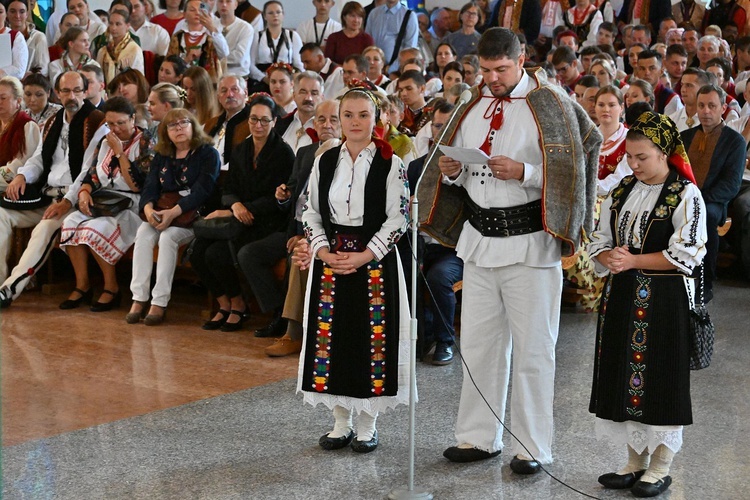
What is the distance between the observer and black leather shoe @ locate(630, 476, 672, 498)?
355 cm

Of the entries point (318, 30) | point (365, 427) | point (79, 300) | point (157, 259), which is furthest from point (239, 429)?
point (318, 30)

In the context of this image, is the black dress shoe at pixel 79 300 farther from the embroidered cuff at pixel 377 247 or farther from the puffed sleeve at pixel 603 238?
the puffed sleeve at pixel 603 238

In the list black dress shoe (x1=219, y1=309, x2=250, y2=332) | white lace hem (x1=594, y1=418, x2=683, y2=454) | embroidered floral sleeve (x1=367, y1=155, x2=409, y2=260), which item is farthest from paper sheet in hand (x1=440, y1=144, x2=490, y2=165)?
black dress shoe (x1=219, y1=309, x2=250, y2=332)

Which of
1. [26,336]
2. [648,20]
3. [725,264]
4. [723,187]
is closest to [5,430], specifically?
Answer: [26,336]

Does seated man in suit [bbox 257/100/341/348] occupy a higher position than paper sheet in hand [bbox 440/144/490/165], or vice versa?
paper sheet in hand [bbox 440/144/490/165]

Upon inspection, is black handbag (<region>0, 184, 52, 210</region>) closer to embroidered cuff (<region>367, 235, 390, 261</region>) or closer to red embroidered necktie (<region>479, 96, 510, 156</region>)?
embroidered cuff (<region>367, 235, 390, 261</region>)

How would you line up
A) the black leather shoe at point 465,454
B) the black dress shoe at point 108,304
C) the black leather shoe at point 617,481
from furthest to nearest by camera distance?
the black dress shoe at point 108,304, the black leather shoe at point 465,454, the black leather shoe at point 617,481

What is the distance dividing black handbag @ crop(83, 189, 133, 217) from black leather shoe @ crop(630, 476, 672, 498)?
4.16 m

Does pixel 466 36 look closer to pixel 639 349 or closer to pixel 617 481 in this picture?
pixel 639 349

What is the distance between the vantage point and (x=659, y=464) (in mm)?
3592

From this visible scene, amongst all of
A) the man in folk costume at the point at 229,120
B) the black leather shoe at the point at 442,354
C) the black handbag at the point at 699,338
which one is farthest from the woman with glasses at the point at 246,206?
the black handbag at the point at 699,338

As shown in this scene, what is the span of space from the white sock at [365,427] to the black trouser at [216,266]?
7.39 ft

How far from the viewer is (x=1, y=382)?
5059 mm

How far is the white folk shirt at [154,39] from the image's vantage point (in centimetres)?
995
